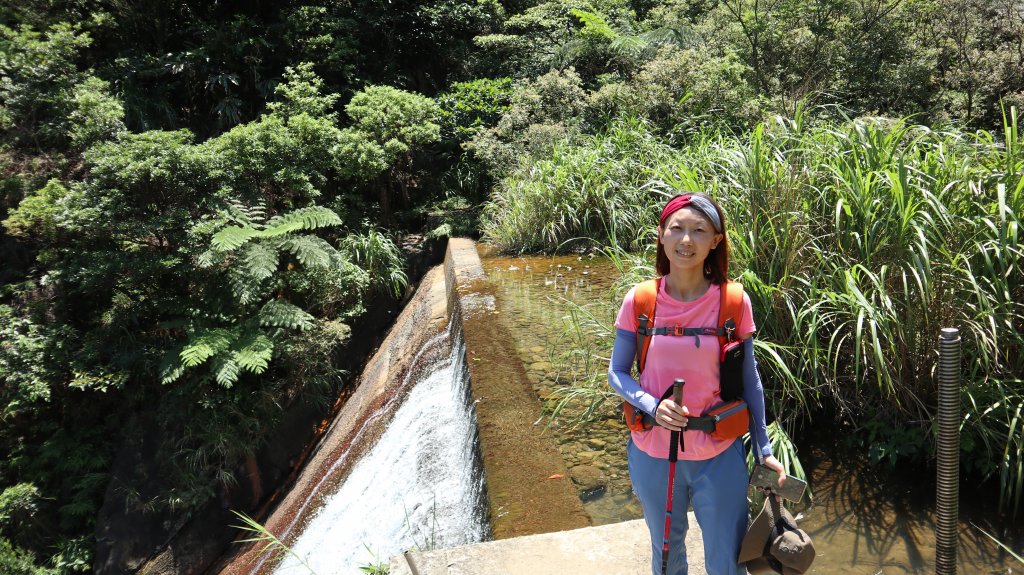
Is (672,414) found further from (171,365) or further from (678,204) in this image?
(171,365)

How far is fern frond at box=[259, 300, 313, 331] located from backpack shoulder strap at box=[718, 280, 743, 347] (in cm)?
587

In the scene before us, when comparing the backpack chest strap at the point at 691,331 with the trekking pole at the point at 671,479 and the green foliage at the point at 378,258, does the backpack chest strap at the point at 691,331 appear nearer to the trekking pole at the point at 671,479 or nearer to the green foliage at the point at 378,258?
the trekking pole at the point at 671,479

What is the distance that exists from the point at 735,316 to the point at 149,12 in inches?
502

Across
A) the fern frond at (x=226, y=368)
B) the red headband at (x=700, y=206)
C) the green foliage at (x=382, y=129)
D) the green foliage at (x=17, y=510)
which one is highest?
the green foliage at (x=382, y=129)

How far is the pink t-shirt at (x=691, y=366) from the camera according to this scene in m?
1.89

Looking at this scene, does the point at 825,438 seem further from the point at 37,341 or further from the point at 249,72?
the point at 249,72

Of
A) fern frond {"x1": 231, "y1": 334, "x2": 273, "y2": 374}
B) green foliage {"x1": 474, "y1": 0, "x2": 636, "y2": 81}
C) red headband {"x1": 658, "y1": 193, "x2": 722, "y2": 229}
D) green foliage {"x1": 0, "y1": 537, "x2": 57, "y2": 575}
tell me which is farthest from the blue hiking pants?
green foliage {"x1": 474, "y1": 0, "x2": 636, "y2": 81}

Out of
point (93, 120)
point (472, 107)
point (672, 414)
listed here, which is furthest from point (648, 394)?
point (472, 107)

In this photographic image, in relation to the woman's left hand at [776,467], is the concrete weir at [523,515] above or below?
below

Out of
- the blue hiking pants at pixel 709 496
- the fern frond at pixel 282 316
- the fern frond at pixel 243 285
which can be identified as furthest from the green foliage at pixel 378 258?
the blue hiking pants at pixel 709 496

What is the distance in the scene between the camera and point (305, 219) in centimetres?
775

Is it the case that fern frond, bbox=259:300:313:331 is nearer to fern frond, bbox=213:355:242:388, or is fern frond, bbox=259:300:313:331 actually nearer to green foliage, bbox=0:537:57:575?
fern frond, bbox=213:355:242:388

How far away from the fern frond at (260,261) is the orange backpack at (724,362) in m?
5.51

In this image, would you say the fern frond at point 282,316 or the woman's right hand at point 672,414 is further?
the fern frond at point 282,316
